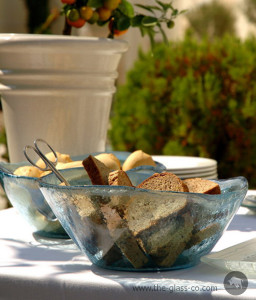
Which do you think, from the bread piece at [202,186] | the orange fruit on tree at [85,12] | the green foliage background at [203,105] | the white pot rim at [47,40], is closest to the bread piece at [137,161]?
the bread piece at [202,186]

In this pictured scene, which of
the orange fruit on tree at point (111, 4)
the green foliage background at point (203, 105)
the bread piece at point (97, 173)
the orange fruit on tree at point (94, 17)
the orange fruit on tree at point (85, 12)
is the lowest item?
the green foliage background at point (203, 105)

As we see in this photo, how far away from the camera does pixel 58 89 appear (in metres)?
1.42

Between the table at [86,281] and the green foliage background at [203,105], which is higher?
the table at [86,281]

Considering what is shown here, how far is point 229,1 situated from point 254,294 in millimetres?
16472

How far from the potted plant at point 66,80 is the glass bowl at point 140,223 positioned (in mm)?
676

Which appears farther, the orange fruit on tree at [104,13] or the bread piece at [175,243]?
the orange fruit on tree at [104,13]

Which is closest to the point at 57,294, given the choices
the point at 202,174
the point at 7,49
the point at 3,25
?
the point at 7,49

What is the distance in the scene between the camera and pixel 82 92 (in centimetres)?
144

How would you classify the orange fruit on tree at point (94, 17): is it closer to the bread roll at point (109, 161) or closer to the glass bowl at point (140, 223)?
the bread roll at point (109, 161)

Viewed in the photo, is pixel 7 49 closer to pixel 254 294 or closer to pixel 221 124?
pixel 254 294

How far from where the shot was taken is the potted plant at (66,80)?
137 centimetres

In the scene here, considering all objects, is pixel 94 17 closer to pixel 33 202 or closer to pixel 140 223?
pixel 33 202

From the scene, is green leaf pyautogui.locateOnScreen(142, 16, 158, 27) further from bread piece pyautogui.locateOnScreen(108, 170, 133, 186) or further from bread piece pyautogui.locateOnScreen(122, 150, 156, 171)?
bread piece pyautogui.locateOnScreen(108, 170, 133, 186)

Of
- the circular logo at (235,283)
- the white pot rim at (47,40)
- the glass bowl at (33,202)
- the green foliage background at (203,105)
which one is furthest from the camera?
the green foliage background at (203,105)
